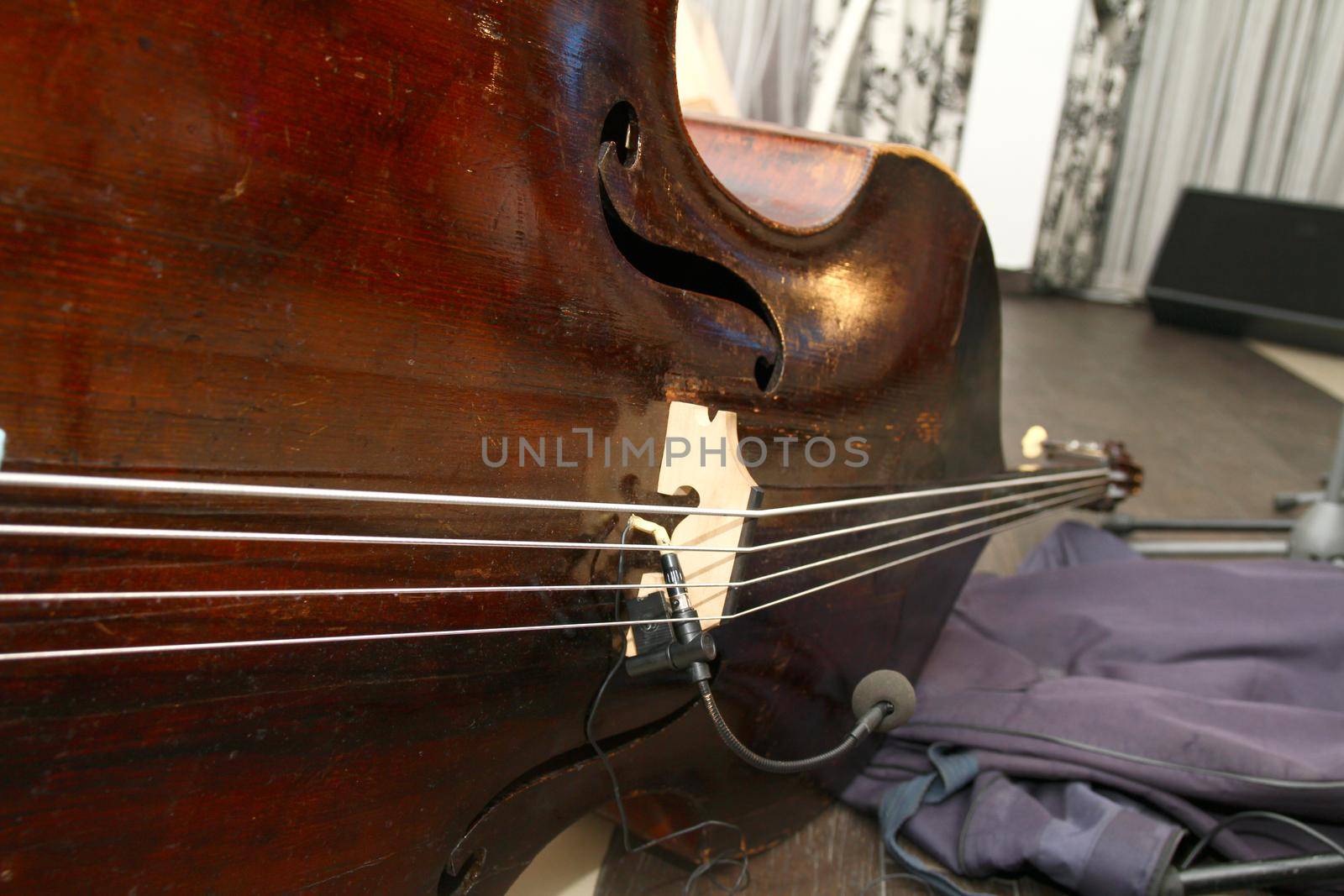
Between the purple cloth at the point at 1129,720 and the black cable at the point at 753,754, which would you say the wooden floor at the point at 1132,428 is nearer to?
the purple cloth at the point at 1129,720

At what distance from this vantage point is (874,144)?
81 centimetres

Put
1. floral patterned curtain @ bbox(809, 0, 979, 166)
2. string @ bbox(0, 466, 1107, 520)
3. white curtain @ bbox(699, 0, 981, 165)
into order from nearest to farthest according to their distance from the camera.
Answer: string @ bbox(0, 466, 1107, 520) → white curtain @ bbox(699, 0, 981, 165) → floral patterned curtain @ bbox(809, 0, 979, 166)

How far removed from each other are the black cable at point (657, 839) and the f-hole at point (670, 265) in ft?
0.55

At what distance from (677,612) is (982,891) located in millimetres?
459

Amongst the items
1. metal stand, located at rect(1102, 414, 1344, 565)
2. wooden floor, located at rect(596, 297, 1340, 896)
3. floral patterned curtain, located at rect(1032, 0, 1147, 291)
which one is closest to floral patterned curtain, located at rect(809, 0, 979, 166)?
floral patterned curtain, located at rect(1032, 0, 1147, 291)

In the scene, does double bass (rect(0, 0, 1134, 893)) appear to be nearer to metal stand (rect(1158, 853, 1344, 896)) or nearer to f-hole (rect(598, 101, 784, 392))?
f-hole (rect(598, 101, 784, 392))

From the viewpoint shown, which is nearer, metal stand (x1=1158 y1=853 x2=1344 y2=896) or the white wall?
metal stand (x1=1158 y1=853 x2=1344 y2=896)

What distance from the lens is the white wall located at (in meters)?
3.09

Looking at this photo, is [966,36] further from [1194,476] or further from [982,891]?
[982,891]

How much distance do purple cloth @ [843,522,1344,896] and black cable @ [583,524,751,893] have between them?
159 millimetres

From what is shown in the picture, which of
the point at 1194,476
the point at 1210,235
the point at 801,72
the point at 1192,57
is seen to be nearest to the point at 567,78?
the point at 1194,476

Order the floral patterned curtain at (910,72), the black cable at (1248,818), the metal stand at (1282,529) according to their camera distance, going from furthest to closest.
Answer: the floral patterned curtain at (910,72) → the metal stand at (1282,529) → the black cable at (1248,818)

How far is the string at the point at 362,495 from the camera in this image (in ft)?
1.34

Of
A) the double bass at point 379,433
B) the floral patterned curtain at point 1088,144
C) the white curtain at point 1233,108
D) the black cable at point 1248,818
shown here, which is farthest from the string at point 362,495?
the white curtain at point 1233,108
